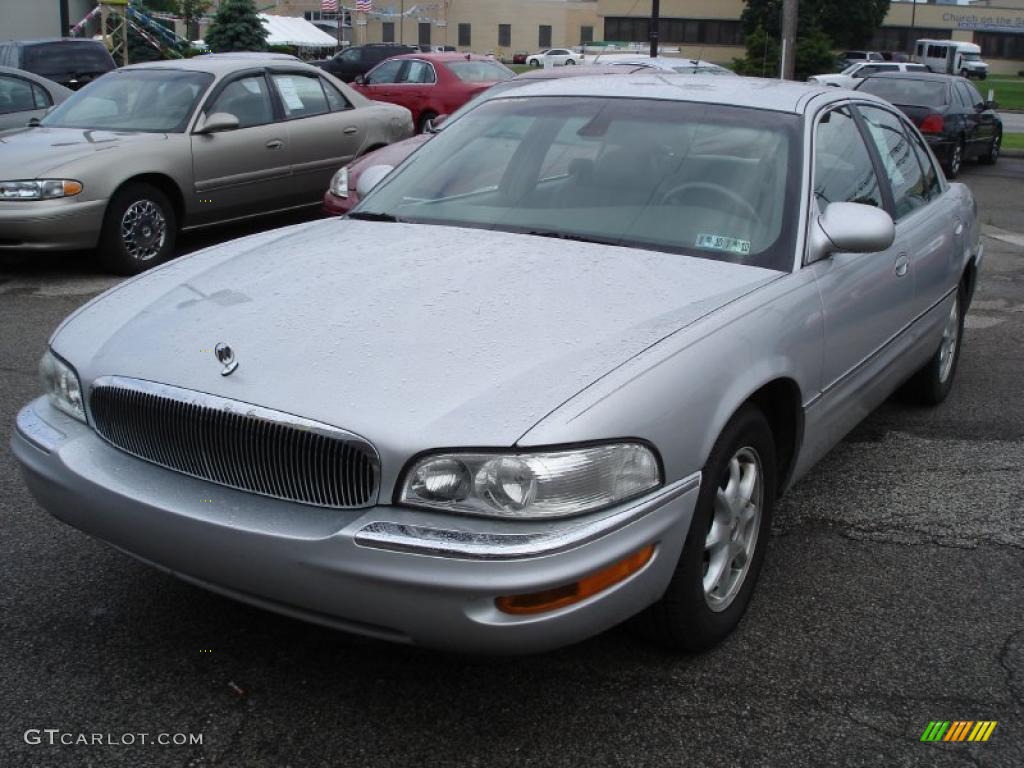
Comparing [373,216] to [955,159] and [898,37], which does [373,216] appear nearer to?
[955,159]

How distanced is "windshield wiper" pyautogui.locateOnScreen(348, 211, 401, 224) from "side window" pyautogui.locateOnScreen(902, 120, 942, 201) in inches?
97.5

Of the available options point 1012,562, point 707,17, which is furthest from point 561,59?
point 1012,562

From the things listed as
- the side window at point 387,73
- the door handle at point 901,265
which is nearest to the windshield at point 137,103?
the door handle at point 901,265

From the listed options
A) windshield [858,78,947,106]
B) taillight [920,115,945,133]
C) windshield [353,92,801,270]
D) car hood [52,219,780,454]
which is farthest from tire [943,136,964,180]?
car hood [52,219,780,454]

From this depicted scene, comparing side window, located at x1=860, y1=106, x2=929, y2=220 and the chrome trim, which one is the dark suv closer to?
side window, located at x1=860, y1=106, x2=929, y2=220

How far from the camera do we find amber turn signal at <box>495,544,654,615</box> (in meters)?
2.57

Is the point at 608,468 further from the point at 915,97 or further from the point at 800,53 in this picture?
the point at 800,53

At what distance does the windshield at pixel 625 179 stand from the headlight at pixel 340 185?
161 inches

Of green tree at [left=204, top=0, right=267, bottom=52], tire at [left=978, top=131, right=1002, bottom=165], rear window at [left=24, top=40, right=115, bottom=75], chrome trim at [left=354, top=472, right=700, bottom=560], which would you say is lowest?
tire at [left=978, top=131, right=1002, bottom=165]

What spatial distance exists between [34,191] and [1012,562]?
6746 millimetres

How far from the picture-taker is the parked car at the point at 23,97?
35.8 ft

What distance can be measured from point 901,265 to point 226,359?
8.85 feet

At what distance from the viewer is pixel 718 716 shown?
9.73ft

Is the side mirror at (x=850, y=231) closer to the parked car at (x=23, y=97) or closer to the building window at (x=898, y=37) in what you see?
the parked car at (x=23, y=97)
